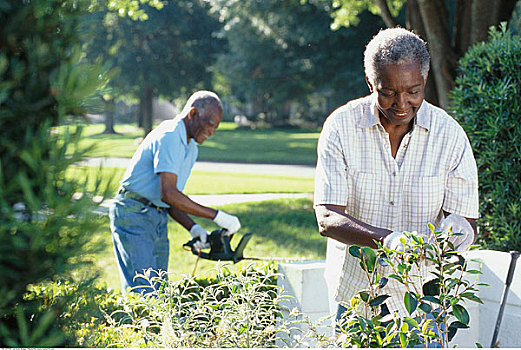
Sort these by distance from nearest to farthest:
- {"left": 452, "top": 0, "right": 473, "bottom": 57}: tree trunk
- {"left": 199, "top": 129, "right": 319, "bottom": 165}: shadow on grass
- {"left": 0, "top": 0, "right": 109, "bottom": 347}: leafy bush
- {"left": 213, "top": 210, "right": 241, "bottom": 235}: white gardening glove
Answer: {"left": 0, "top": 0, "right": 109, "bottom": 347}: leafy bush
{"left": 213, "top": 210, "right": 241, "bottom": 235}: white gardening glove
{"left": 452, "top": 0, "right": 473, "bottom": 57}: tree trunk
{"left": 199, "top": 129, "right": 319, "bottom": 165}: shadow on grass

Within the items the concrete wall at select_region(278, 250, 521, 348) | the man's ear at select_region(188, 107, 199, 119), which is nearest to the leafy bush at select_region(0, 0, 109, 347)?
the concrete wall at select_region(278, 250, 521, 348)

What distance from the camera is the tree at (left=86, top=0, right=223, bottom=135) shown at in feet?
106

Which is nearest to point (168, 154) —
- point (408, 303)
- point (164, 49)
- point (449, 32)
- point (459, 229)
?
point (459, 229)

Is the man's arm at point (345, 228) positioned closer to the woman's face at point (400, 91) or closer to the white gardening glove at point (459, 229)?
the white gardening glove at point (459, 229)

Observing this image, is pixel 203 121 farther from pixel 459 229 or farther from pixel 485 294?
pixel 459 229

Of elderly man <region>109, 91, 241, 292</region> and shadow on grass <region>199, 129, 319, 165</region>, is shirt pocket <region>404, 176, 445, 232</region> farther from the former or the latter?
shadow on grass <region>199, 129, 319, 165</region>

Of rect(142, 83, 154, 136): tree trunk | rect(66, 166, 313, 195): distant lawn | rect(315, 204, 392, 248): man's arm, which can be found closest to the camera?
rect(315, 204, 392, 248): man's arm

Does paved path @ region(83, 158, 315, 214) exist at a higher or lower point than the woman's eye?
lower

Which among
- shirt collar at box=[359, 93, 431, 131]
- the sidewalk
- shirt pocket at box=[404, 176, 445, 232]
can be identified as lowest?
the sidewalk

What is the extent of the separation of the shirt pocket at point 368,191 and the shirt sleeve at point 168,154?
1839mm

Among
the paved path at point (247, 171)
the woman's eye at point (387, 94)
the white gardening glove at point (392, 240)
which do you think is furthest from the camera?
the paved path at point (247, 171)

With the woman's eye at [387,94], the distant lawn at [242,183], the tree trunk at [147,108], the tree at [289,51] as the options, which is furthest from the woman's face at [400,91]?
the tree trunk at [147,108]

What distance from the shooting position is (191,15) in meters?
33.7

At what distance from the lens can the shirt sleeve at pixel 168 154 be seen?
4.29 m
